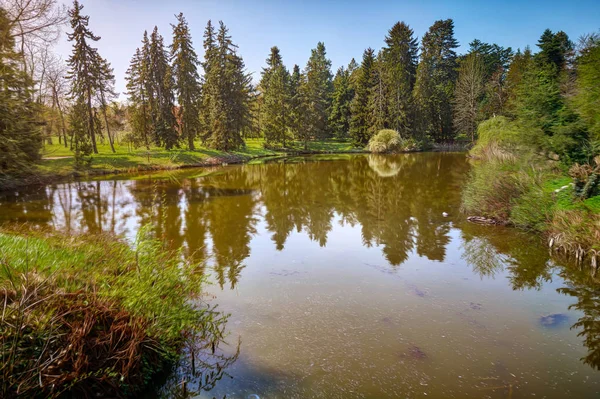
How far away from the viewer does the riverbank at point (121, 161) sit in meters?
25.2

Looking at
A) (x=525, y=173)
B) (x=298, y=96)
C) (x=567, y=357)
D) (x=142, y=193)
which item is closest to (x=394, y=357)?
(x=567, y=357)

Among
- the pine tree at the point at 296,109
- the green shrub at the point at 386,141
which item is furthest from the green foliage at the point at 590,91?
the pine tree at the point at 296,109

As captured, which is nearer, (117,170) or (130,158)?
(117,170)

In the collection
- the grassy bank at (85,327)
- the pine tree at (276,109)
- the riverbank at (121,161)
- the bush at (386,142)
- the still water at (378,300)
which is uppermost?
the pine tree at (276,109)

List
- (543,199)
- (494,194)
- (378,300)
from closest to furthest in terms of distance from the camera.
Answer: (378,300), (543,199), (494,194)

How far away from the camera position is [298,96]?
176 feet

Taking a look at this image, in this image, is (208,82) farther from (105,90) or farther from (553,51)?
(553,51)

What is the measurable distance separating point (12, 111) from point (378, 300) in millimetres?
18053

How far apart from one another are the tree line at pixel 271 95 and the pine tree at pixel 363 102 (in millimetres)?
166

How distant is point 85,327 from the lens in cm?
400

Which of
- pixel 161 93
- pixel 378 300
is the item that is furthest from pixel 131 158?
pixel 378 300

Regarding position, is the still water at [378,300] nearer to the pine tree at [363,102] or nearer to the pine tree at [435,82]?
the pine tree at [363,102]

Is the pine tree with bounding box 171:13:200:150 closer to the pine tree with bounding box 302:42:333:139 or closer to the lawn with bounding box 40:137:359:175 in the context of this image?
the lawn with bounding box 40:137:359:175

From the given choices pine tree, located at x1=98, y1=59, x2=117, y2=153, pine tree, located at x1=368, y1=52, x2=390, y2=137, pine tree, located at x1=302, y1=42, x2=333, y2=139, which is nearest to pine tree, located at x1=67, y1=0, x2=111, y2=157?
pine tree, located at x1=98, y1=59, x2=117, y2=153
